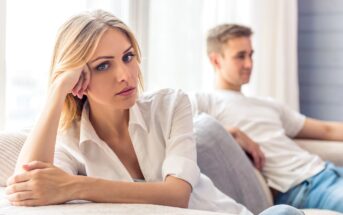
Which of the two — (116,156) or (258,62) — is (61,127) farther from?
(258,62)

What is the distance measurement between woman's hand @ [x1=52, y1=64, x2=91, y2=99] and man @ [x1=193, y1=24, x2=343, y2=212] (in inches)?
42.6

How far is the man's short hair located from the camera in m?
2.97

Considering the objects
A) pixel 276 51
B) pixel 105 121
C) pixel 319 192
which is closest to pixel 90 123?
pixel 105 121

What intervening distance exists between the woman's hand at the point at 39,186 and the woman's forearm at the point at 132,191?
0.03 m

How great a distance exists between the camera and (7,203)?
1.40 metres

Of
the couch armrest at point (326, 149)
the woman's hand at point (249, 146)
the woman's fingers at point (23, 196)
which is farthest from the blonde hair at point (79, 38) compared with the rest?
the couch armrest at point (326, 149)

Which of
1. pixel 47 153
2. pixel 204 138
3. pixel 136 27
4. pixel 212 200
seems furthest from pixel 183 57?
pixel 47 153

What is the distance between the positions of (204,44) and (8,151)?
75.9 inches

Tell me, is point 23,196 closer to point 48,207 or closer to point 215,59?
point 48,207

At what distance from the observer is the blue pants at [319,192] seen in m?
2.50

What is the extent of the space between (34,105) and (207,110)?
2.67 feet

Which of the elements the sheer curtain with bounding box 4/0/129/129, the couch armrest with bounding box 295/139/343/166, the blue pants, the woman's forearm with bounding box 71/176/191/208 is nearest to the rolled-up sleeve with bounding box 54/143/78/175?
the woman's forearm with bounding box 71/176/191/208

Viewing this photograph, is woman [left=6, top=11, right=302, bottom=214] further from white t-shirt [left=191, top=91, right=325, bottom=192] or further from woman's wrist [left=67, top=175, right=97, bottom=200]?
white t-shirt [left=191, top=91, right=325, bottom=192]

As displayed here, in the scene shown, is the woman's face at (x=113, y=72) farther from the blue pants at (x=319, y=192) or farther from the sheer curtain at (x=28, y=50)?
the blue pants at (x=319, y=192)
